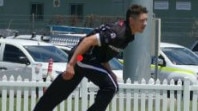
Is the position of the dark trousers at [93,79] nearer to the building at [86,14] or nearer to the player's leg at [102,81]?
the player's leg at [102,81]

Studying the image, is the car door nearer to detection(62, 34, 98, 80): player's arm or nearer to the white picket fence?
the white picket fence

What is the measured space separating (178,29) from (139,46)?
84.4 feet

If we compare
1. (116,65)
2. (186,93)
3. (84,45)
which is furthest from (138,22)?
(116,65)

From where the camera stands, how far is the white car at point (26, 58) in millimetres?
17984

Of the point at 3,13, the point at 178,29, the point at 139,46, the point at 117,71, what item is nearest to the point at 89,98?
the point at 139,46

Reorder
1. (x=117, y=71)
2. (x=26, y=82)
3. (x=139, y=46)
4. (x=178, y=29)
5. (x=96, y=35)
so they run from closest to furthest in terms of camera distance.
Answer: (x=96, y=35) < (x=26, y=82) < (x=139, y=46) < (x=117, y=71) < (x=178, y=29)

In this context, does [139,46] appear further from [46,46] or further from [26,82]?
[46,46]

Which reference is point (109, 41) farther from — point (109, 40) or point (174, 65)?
point (174, 65)

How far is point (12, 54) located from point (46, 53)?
37.5 inches

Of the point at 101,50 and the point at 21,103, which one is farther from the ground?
the point at 101,50

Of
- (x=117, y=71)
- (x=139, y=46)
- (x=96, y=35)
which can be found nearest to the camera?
(x=96, y=35)

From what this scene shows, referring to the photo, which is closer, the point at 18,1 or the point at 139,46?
the point at 139,46

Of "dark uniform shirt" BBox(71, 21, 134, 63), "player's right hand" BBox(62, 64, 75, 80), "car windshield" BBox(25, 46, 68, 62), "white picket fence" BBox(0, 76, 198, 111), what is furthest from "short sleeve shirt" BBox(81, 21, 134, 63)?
"car windshield" BBox(25, 46, 68, 62)

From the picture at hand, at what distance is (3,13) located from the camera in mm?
44000
